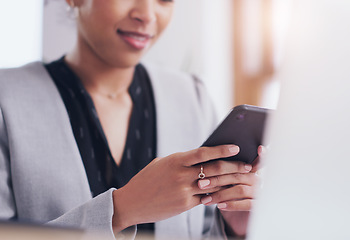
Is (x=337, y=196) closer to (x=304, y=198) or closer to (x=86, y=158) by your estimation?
(x=304, y=198)

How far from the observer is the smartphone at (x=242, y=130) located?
0.38 meters

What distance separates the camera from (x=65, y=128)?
591mm

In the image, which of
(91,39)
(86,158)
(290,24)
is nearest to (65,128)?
(86,158)

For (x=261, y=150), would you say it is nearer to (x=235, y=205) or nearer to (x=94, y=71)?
(x=235, y=205)

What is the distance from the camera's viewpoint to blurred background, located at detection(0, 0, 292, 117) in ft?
2.31

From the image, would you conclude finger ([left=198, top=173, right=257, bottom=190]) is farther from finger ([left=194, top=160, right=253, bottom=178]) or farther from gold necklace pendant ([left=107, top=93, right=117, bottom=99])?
gold necklace pendant ([left=107, top=93, right=117, bottom=99])

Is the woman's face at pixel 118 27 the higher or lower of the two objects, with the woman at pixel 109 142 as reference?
higher

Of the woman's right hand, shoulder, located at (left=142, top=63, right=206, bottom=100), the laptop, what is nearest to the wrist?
the woman's right hand

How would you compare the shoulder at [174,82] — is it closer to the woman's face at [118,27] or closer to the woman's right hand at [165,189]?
the woman's face at [118,27]

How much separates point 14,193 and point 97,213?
203 mm

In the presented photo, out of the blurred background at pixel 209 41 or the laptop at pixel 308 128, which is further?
Result: the blurred background at pixel 209 41

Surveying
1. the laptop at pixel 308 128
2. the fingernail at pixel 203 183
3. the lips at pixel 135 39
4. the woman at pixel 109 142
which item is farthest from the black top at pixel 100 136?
the laptop at pixel 308 128

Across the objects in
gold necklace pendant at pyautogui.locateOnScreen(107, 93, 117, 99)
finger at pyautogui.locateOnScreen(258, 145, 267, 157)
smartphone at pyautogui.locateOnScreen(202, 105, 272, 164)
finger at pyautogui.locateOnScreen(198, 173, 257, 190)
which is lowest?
finger at pyautogui.locateOnScreen(198, 173, 257, 190)

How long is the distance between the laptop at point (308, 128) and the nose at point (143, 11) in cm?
44
